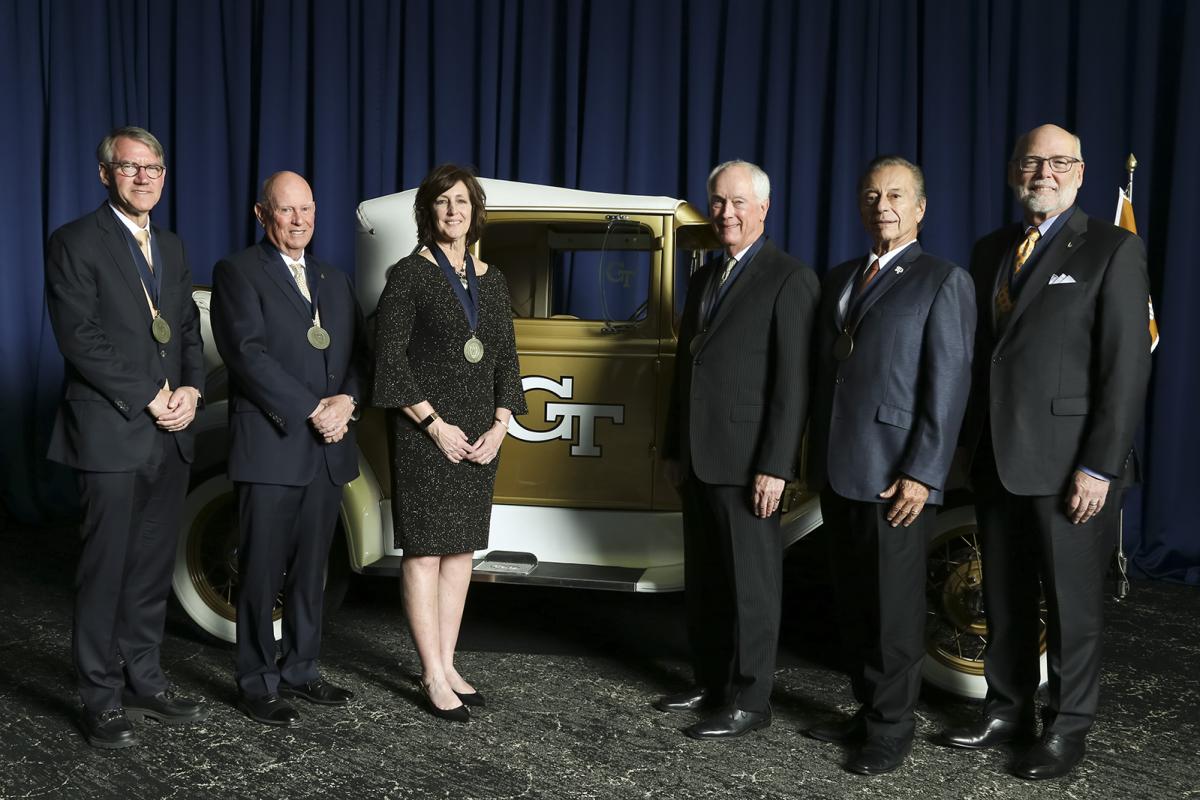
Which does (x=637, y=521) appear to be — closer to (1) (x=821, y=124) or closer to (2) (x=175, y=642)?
(2) (x=175, y=642)

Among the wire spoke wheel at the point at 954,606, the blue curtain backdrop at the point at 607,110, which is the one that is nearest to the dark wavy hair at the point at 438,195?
the wire spoke wheel at the point at 954,606

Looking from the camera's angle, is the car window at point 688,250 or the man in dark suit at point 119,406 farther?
the car window at point 688,250

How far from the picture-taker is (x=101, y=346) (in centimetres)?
286

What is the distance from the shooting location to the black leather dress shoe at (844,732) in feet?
10.3

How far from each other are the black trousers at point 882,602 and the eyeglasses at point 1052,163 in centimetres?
98

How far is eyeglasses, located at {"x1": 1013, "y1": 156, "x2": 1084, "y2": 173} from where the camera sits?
9.37 ft

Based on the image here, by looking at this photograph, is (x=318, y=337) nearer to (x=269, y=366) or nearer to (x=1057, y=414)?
(x=269, y=366)

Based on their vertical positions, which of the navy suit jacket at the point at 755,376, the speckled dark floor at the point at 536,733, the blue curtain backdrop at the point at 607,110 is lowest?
the speckled dark floor at the point at 536,733

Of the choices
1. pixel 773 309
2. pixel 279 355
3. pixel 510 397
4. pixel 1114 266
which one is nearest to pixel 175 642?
pixel 279 355

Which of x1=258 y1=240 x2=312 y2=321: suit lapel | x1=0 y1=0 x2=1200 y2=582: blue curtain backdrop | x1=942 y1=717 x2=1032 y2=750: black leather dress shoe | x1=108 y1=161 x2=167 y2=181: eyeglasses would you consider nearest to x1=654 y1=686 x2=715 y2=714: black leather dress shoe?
x1=942 y1=717 x2=1032 y2=750: black leather dress shoe

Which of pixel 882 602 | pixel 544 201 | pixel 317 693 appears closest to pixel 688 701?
pixel 882 602

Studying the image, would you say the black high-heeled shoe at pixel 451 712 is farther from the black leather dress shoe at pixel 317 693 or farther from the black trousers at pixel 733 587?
the black trousers at pixel 733 587

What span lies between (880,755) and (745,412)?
3.39 ft

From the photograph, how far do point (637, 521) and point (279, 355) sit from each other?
4.90ft
